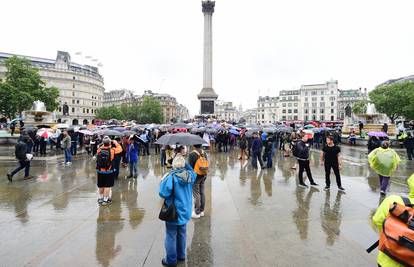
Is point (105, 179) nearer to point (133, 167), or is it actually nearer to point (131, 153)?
point (131, 153)

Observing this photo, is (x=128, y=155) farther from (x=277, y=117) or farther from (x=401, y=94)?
(x=277, y=117)

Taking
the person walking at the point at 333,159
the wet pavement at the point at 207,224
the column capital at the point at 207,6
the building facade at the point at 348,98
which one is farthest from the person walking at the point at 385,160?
the building facade at the point at 348,98

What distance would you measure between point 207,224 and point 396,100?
59908 mm

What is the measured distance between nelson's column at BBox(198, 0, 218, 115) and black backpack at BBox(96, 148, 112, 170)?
142 ft

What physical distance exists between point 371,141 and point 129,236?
14.3 metres

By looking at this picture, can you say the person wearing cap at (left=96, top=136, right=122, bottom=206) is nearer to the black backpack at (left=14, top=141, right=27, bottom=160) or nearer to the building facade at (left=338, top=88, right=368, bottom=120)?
the black backpack at (left=14, top=141, right=27, bottom=160)

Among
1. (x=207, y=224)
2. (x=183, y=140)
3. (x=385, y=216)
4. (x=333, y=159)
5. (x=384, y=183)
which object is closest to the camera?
(x=385, y=216)

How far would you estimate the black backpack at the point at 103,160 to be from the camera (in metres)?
7.30

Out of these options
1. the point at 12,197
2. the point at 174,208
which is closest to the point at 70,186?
the point at 12,197

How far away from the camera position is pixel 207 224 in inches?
240

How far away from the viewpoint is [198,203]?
6570 millimetres

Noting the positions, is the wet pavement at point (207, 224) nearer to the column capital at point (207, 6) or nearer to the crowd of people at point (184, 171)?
the crowd of people at point (184, 171)

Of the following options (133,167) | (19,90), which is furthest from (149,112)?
(133,167)

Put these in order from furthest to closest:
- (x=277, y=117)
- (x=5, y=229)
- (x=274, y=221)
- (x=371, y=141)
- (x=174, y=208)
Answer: (x=277, y=117) → (x=371, y=141) → (x=274, y=221) → (x=5, y=229) → (x=174, y=208)
